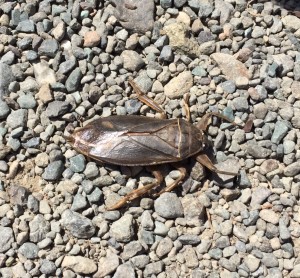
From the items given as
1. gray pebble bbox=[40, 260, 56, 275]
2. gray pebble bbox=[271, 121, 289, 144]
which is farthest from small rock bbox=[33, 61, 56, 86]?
gray pebble bbox=[271, 121, 289, 144]

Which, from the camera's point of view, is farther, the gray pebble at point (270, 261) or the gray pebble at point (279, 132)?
the gray pebble at point (279, 132)

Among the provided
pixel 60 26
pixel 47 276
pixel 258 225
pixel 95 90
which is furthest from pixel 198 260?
pixel 60 26

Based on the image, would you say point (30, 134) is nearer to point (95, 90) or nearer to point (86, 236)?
point (95, 90)

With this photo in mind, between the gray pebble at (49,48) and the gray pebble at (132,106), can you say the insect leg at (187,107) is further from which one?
the gray pebble at (49,48)

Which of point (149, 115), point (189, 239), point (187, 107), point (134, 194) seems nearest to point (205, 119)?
point (187, 107)

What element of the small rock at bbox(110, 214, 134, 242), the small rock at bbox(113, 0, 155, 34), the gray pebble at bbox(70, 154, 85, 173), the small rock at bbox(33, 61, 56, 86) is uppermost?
the small rock at bbox(113, 0, 155, 34)

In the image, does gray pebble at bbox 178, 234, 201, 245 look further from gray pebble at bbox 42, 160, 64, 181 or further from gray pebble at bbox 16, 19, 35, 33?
gray pebble at bbox 16, 19, 35, 33

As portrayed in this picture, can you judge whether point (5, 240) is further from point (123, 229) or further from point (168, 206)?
point (168, 206)

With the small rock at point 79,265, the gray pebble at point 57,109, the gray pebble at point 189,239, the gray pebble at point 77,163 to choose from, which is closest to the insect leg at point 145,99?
the gray pebble at point 57,109
